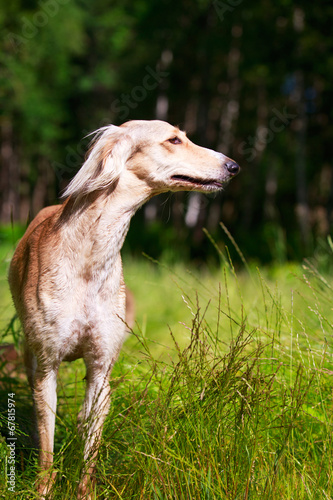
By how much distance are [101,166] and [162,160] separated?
1.25 feet

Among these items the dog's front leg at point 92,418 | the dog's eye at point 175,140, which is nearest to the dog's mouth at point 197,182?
the dog's eye at point 175,140

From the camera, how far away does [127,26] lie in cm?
2208

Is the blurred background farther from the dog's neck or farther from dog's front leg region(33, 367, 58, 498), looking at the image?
dog's front leg region(33, 367, 58, 498)

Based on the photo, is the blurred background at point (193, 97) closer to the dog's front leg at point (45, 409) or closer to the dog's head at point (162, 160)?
the dog's head at point (162, 160)

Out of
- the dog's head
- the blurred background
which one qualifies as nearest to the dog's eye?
the dog's head

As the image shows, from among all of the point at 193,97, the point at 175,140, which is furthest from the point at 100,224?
the point at 193,97

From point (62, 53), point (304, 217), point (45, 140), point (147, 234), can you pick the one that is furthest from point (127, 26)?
point (304, 217)

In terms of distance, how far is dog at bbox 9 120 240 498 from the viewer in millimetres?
2736

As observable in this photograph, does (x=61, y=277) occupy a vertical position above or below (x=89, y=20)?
below

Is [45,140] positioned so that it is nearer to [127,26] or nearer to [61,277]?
[127,26]

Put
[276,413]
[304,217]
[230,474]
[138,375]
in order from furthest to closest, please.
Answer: [304,217], [138,375], [276,413], [230,474]

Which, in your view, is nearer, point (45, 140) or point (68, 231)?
point (68, 231)

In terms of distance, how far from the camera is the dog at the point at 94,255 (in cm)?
274

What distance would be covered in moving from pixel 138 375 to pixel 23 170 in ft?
104
